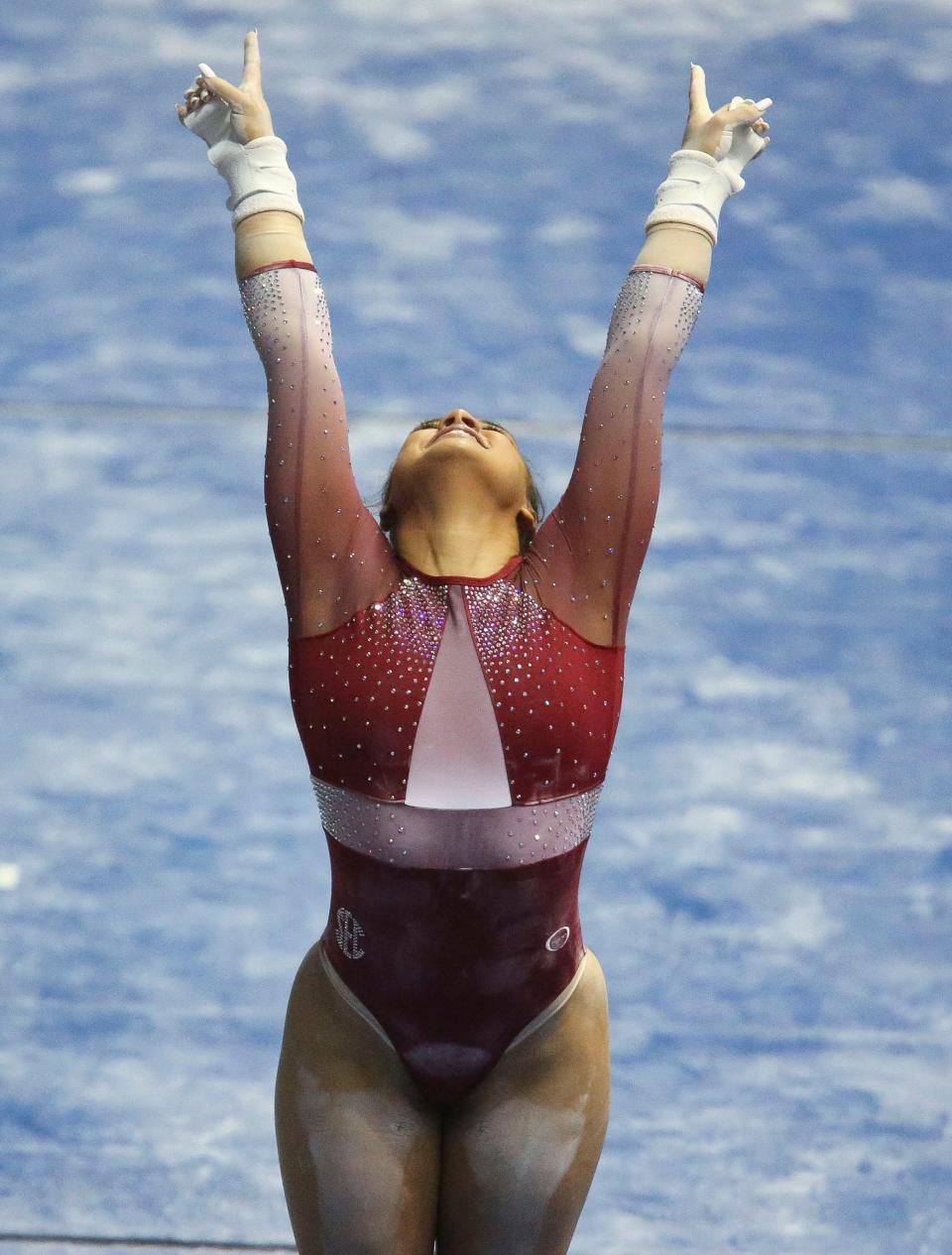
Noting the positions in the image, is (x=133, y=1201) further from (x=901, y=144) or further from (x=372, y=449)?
(x=901, y=144)

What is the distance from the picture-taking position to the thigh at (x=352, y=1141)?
2.59m

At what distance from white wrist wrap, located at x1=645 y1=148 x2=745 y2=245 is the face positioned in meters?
0.34

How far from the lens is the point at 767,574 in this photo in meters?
4.98

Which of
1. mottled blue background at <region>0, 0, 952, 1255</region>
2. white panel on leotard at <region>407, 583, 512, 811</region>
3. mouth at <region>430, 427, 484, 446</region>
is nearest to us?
white panel on leotard at <region>407, 583, 512, 811</region>

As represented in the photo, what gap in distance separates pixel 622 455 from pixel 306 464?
0.38m

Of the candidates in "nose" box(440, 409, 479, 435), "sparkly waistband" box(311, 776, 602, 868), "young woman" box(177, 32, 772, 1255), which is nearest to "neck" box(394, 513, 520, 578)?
"young woman" box(177, 32, 772, 1255)

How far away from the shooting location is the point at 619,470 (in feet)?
8.72

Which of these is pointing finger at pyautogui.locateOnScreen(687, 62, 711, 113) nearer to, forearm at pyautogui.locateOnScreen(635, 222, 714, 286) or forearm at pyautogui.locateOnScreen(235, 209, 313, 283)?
forearm at pyautogui.locateOnScreen(635, 222, 714, 286)

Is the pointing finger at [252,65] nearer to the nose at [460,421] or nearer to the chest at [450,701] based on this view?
the nose at [460,421]

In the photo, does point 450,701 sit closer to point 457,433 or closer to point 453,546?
point 453,546

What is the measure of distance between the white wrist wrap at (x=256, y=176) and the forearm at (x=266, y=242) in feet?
0.04

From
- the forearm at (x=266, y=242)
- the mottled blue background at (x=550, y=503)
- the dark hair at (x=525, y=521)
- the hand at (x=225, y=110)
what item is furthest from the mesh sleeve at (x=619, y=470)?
the mottled blue background at (x=550, y=503)

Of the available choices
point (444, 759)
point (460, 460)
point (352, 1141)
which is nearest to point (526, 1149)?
point (352, 1141)

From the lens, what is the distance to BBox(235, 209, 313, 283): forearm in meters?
2.66
